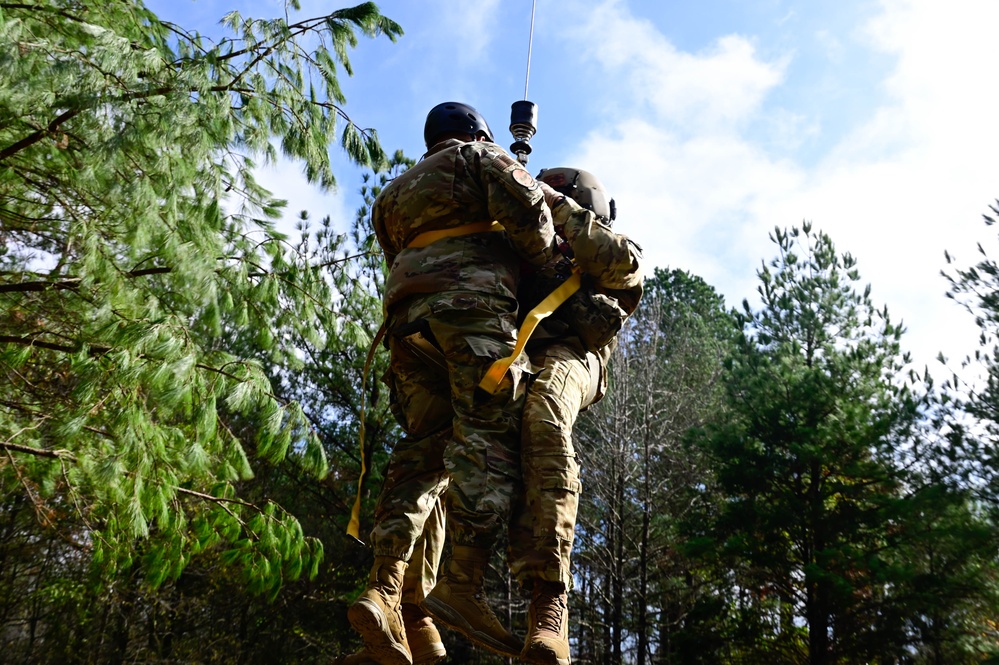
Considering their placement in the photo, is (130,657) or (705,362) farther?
(705,362)

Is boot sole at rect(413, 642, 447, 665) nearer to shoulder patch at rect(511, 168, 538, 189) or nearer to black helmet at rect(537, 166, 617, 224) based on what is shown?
shoulder patch at rect(511, 168, 538, 189)

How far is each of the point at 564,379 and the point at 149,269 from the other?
483cm

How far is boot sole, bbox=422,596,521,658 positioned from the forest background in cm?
100

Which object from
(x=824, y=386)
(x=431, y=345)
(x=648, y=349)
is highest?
(x=648, y=349)

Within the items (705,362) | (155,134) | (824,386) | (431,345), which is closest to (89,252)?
(155,134)

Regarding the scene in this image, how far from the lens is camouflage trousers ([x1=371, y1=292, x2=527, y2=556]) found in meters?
2.74

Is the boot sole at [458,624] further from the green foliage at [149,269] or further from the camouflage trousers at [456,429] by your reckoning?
the green foliage at [149,269]

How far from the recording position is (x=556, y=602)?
265 centimetres

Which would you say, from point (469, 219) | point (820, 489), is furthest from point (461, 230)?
point (820, 489)

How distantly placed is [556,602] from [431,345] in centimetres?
97

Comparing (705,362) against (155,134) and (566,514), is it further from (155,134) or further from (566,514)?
(566,514)

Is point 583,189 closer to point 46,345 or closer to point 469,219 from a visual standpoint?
point 469,219

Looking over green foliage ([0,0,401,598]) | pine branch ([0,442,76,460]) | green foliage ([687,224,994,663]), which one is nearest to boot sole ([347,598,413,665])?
green foliage ([0,0,401,598])

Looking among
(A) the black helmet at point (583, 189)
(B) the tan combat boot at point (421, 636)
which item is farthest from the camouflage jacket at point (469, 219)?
(B) the tan combat boot at point (421, 636)
